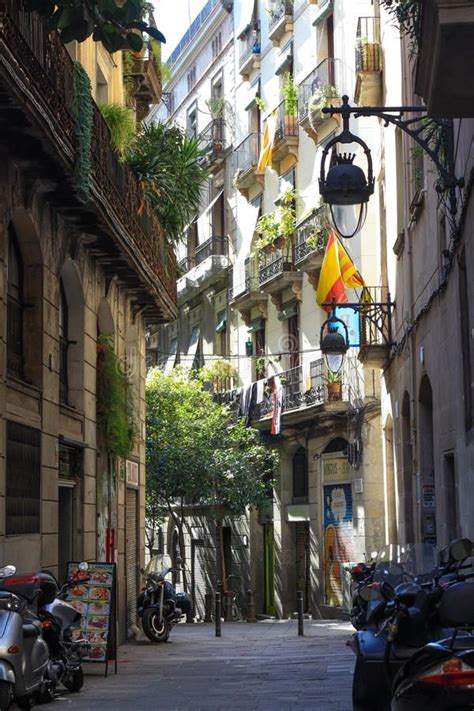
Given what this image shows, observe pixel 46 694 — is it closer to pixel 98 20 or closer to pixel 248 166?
pixel 98 20

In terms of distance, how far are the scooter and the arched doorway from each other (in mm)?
13425

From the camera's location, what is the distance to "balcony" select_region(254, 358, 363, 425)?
109ft

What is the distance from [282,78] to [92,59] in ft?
61.9

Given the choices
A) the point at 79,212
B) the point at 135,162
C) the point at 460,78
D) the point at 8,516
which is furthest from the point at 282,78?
the point at 460,78

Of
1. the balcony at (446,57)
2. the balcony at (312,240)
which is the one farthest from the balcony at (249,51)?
the balcony at (446,57)

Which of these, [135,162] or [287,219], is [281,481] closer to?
[287,219]

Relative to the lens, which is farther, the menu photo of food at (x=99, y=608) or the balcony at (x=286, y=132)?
the balcony at (x=286, y=132)

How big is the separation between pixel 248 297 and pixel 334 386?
7.68 metres

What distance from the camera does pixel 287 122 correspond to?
125 feet

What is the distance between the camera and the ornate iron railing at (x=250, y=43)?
140 ft

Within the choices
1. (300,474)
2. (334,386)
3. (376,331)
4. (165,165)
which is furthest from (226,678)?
(300,474)

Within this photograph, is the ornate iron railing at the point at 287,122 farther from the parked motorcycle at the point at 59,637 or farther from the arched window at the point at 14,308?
the parked motorcycle at the point at 59,637

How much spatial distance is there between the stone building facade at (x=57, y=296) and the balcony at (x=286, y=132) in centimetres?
1425

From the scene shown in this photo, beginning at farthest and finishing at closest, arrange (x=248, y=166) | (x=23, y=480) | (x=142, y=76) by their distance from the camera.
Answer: (x=248, y=166), (x=142, y=76), (x=23, y=480)
